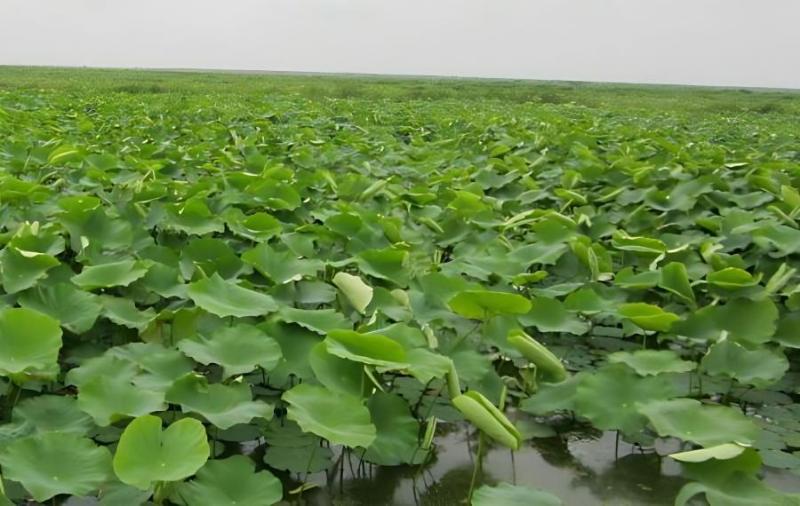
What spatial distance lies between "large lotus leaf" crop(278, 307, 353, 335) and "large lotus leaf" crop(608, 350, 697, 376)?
61 cm

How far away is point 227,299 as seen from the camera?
1.60 m

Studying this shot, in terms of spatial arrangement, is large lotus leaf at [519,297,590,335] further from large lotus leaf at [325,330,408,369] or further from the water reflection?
large lotus leaf at [325,330,408,369]

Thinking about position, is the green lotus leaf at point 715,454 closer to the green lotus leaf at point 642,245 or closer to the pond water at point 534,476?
the pond water at point 534,476

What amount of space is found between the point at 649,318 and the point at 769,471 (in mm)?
406

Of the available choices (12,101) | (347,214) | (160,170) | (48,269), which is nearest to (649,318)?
(347,214)

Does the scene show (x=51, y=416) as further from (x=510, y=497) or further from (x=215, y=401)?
(x=510, y=497)

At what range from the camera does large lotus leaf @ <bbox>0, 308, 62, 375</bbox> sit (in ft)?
4.45

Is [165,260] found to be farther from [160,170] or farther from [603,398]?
[160,170]

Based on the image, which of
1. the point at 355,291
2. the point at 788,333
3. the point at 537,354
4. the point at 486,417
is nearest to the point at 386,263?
the point at 355,291

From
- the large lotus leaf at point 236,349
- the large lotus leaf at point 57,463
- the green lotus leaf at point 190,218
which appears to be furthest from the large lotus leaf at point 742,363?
the green lotus leaf at point 190,218

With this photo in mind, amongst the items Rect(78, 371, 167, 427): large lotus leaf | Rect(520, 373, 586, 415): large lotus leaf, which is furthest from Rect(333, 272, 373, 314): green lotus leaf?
Rect(78, 371, 167, 427): large lotus leaf

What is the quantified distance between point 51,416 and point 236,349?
359mm

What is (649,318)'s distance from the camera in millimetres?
1680

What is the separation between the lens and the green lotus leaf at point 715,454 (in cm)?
119
